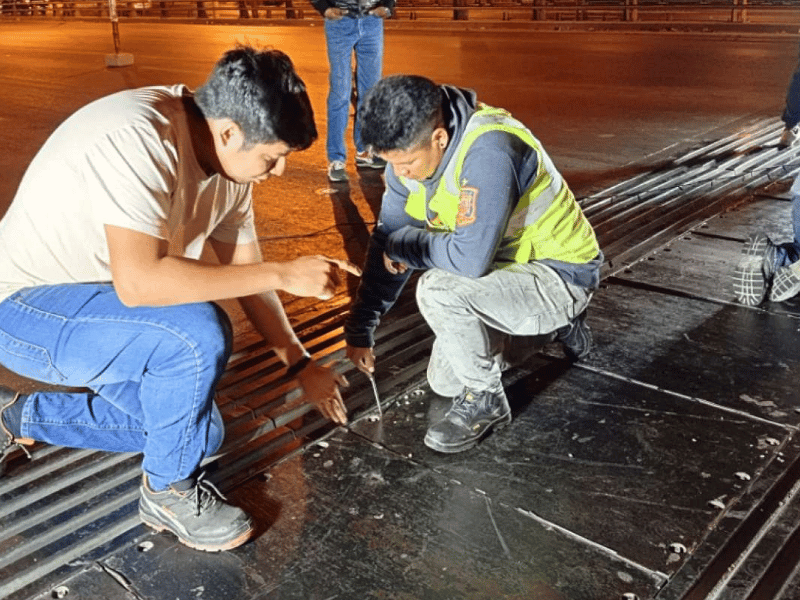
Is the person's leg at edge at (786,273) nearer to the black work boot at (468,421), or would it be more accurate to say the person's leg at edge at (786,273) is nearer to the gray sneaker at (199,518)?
the black work boot at (468,421)

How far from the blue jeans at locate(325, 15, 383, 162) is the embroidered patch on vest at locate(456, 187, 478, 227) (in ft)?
10.7

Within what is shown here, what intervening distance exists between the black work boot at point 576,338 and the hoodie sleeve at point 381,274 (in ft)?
2.08

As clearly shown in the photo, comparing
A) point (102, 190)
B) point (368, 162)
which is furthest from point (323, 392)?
point (368, 162)

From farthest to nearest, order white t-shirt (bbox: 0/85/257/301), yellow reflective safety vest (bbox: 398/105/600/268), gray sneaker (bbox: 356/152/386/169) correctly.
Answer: gray sneaker (bbox: 356/152/386/169) → yellow reflective safety vest (bbox: 398/105/600/268) → white t-shirt (bbox: 0/85/257/301)

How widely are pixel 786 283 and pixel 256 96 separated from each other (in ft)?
8.30

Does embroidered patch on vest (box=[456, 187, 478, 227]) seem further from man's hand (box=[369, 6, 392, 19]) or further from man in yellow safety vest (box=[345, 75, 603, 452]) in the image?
man's hand (box=[369, 6, 392, 19])

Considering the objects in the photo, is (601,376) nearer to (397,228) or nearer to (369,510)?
(397,228)

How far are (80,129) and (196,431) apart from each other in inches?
31.0

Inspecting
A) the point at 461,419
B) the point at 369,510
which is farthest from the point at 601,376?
the point at 369,510

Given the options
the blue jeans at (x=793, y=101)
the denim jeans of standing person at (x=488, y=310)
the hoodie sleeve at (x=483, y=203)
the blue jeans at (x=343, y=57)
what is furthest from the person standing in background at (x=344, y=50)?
the hoodie sleeve at (x=483, y=203)

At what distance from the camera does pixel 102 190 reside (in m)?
1.95

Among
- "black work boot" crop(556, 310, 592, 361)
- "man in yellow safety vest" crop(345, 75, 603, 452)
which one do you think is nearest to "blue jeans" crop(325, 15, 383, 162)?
"black work boot" crop(556, 310, 592, 361)

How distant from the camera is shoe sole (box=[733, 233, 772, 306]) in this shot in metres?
3.54

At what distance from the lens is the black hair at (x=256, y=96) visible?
198 centimetres
